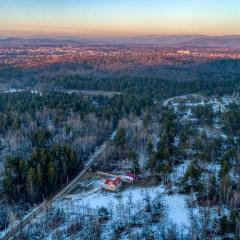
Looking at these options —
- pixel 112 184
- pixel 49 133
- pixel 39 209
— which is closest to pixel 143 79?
pixel 49 133

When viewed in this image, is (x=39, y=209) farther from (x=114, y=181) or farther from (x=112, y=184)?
(x=114, y=181)

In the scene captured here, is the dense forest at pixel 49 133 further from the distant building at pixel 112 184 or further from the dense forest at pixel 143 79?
the dense forest at pixel 143 79

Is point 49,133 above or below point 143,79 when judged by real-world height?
below

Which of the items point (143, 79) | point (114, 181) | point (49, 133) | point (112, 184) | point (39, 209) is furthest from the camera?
point (143, 79)

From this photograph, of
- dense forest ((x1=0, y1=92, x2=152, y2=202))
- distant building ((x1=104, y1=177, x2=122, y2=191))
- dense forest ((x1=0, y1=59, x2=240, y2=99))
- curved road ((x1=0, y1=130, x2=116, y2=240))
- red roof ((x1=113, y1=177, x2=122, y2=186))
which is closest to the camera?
curved road ((x1=0, y1=130, x2=116, y2=240))

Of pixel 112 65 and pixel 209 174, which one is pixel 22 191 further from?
pixel 112 65

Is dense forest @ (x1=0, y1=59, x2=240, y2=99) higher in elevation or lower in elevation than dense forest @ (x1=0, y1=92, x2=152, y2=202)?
higher

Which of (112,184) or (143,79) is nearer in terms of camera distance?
(112,184)

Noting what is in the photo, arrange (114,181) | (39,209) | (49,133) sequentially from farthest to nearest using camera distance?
(49,133) < (114,181) < (39,209)

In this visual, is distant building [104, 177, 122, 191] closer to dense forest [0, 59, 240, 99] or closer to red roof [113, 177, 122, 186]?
red roof [113, 177, 122, 186]

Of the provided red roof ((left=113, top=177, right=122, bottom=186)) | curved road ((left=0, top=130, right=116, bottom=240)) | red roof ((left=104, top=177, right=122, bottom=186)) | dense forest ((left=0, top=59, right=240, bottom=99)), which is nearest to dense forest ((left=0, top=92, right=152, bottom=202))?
curved road ((left=0, top=130, right=116, bottom=240))

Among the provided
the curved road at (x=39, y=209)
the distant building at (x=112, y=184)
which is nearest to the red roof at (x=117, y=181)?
the distant building at (x=112, y=184)
